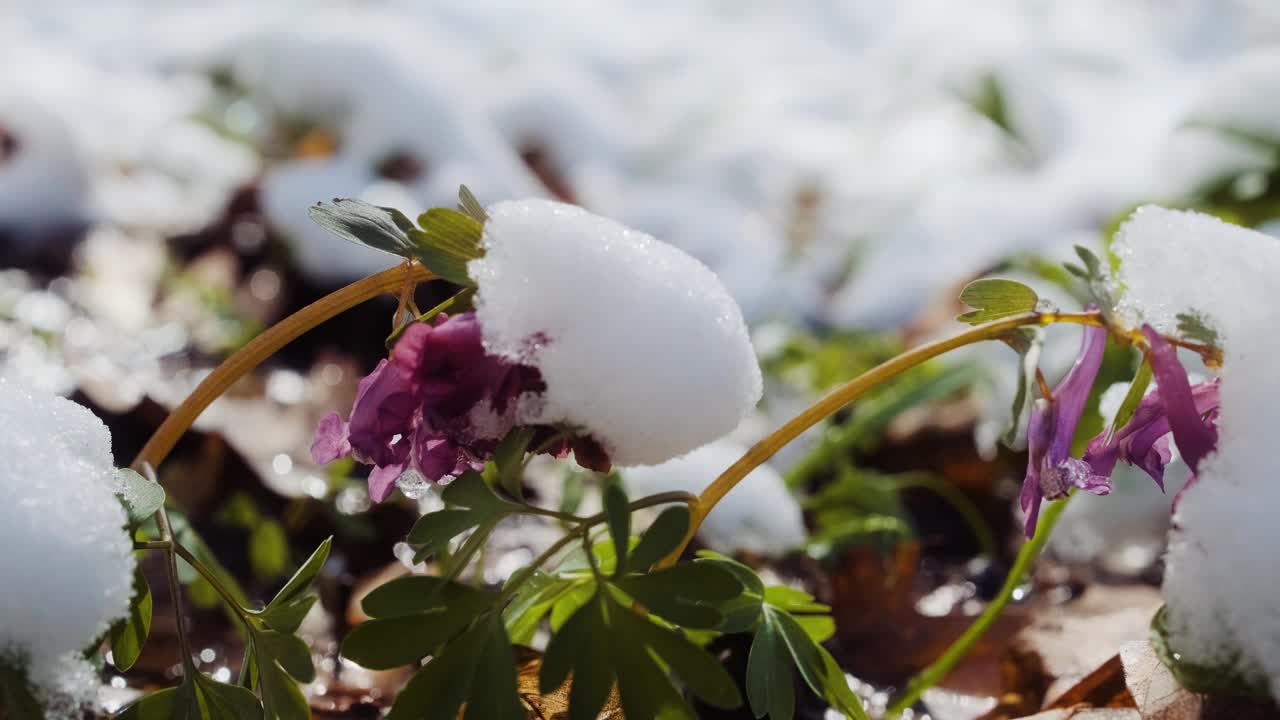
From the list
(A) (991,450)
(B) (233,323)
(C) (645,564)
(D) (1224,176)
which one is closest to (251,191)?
(B) (233,323)

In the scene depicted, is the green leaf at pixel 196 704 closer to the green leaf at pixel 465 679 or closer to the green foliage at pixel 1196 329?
the green leaf at pixel 465 679

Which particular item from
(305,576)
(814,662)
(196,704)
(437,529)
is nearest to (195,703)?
(196,704)

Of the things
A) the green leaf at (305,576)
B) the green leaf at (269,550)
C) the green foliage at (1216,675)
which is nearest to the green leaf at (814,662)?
the green foliage at (1216,675)

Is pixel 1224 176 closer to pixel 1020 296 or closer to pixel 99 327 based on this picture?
pixel 1020 296

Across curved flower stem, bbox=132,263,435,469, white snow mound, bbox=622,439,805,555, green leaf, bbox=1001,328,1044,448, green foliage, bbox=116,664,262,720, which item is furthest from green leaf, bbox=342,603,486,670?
white snow mound, bbox=622,439,805,555

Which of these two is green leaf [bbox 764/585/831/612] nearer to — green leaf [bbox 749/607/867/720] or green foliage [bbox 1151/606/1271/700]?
green leaf [bbox 749/607/867/720]

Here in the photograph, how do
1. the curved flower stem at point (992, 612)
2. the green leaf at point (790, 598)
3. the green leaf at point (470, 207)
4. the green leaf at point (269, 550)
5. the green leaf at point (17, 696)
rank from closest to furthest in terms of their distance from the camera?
the green leaf at point (17, 696), the green leaf at point (470, 207), the green leaf at point (790, 598), the curved flower stem at point (992, 612), the green leaf at point (269, 550)
